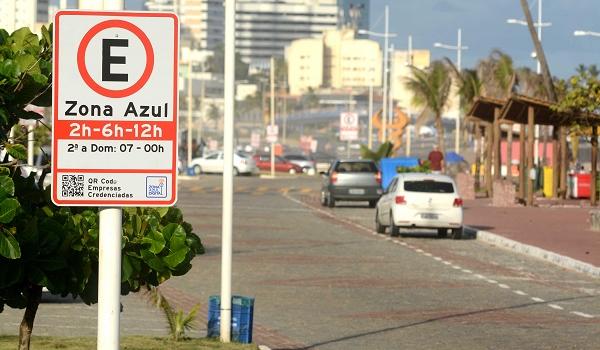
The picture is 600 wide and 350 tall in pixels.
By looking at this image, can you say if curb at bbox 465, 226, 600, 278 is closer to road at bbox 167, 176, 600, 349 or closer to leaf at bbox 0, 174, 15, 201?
road at bbox 167, 176, 600, 349

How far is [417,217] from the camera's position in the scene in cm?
3769

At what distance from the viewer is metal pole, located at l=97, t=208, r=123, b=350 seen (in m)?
7.62

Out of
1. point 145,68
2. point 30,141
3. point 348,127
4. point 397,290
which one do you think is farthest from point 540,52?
point 145,68

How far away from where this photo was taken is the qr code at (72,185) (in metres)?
7.71

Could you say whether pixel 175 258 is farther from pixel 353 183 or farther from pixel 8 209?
pixel 353 183

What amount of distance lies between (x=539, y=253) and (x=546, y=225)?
1107 centimetres

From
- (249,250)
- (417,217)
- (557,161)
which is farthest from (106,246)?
(557,161)

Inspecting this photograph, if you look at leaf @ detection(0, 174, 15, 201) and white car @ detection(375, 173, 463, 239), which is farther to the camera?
white car @ detection(375, 173, 463, 239)

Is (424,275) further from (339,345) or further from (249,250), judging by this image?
(339,345)

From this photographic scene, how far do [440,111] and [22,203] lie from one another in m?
75.1

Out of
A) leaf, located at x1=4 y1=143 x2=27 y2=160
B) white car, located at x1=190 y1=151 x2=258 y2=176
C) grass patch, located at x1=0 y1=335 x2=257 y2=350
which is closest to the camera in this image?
leaf, located at x1=4 y1=143 x2=27 y2=160

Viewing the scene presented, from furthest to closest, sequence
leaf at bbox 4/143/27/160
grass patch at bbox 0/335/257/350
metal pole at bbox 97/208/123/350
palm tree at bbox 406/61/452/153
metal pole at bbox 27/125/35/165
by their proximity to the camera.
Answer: palm tree at bbox 406/61/452/153 → grass patch at bbox 0/335/257/350 → metal pole at bbox 27/125/35/165 → leaf at bbox 4/143/27/160 → metal pole at bbox 97/208/123/350

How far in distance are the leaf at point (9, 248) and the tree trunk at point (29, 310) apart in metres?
1.93

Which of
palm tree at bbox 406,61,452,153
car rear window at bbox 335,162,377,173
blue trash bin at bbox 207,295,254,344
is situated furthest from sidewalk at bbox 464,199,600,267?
palm tree at bbox 406,61,452,153
